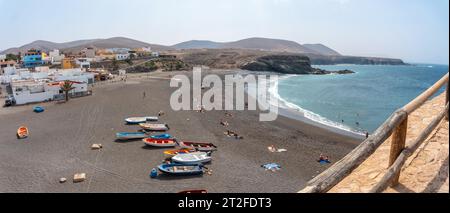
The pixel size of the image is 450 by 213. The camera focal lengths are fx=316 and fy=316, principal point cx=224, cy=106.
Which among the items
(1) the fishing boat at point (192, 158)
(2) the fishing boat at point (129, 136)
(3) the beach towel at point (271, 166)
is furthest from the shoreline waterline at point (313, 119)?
(2) the fishing boat at point (129, 136)

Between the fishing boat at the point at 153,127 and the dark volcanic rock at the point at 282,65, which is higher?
the dark volcanic rock at the point at 282,65

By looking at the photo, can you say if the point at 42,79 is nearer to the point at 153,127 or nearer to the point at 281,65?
the point at 153,127

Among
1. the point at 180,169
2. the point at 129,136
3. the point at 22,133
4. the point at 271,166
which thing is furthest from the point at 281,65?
the point at 180,169

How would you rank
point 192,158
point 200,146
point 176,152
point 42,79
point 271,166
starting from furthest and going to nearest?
point 42,79, point 200,146, point 176,152, point 192,158, point 271,166

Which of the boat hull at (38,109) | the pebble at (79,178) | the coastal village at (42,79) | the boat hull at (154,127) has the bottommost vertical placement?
the pebble at (79,178)

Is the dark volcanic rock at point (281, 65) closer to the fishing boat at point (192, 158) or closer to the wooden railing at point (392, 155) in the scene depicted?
the fishing boat at point (192, 158)

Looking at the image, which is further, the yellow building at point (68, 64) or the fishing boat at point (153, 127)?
the yellow building at point (68, 64)

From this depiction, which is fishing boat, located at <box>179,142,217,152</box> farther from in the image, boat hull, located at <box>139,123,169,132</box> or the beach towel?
boat hull, located at <box>139,123,169,132</box>
